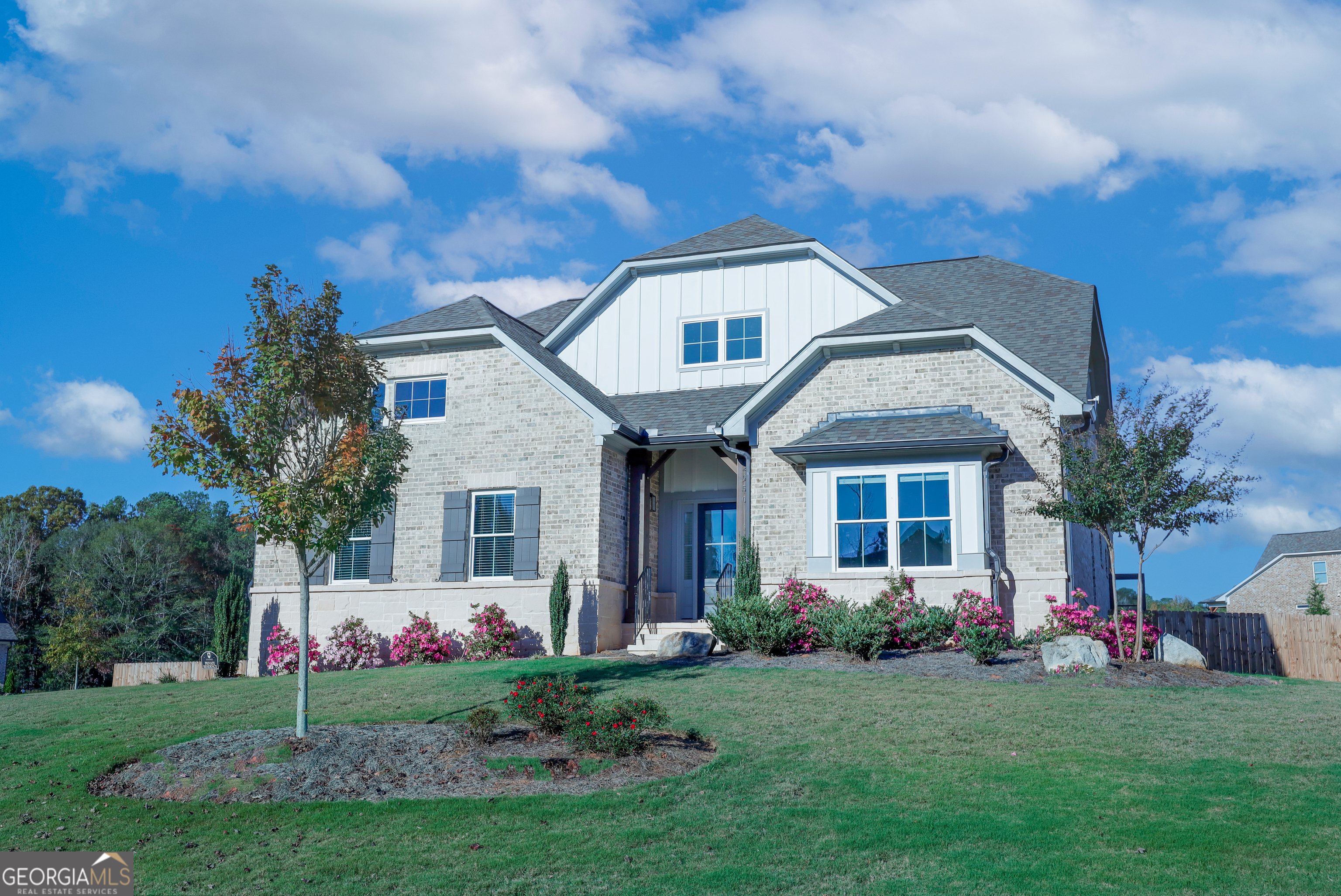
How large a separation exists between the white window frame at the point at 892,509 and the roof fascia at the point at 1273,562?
38.4 meters

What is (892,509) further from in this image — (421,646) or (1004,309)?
(421,646)

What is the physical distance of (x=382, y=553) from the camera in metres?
20.1

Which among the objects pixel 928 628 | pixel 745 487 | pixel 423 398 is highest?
pixel 423 398

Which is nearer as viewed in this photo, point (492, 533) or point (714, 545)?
point (492, 533)

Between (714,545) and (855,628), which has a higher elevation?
(714,545)

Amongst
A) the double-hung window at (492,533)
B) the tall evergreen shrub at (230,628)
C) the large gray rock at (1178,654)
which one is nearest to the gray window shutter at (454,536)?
the double-hung window at (492,533)

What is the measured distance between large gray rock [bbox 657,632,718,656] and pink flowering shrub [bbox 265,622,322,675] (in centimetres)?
695

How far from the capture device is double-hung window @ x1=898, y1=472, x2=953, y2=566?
17.5 metres

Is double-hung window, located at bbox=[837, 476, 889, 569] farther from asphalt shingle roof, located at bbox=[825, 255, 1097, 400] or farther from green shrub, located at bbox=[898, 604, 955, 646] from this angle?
asphalt shingle roof, located at bbox=[825, 255, 1097, 400]

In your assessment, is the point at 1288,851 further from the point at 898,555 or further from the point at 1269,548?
the point at 1269,548

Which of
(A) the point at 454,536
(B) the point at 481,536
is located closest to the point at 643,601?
(B) the point at 481,536

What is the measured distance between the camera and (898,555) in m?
17.7

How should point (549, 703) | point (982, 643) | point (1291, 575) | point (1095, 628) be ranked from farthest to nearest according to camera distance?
point (1291, 575)
point (1095, 628)
point (982, 643)
point (549, 703)

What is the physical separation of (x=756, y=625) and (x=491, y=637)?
16.9 ft
